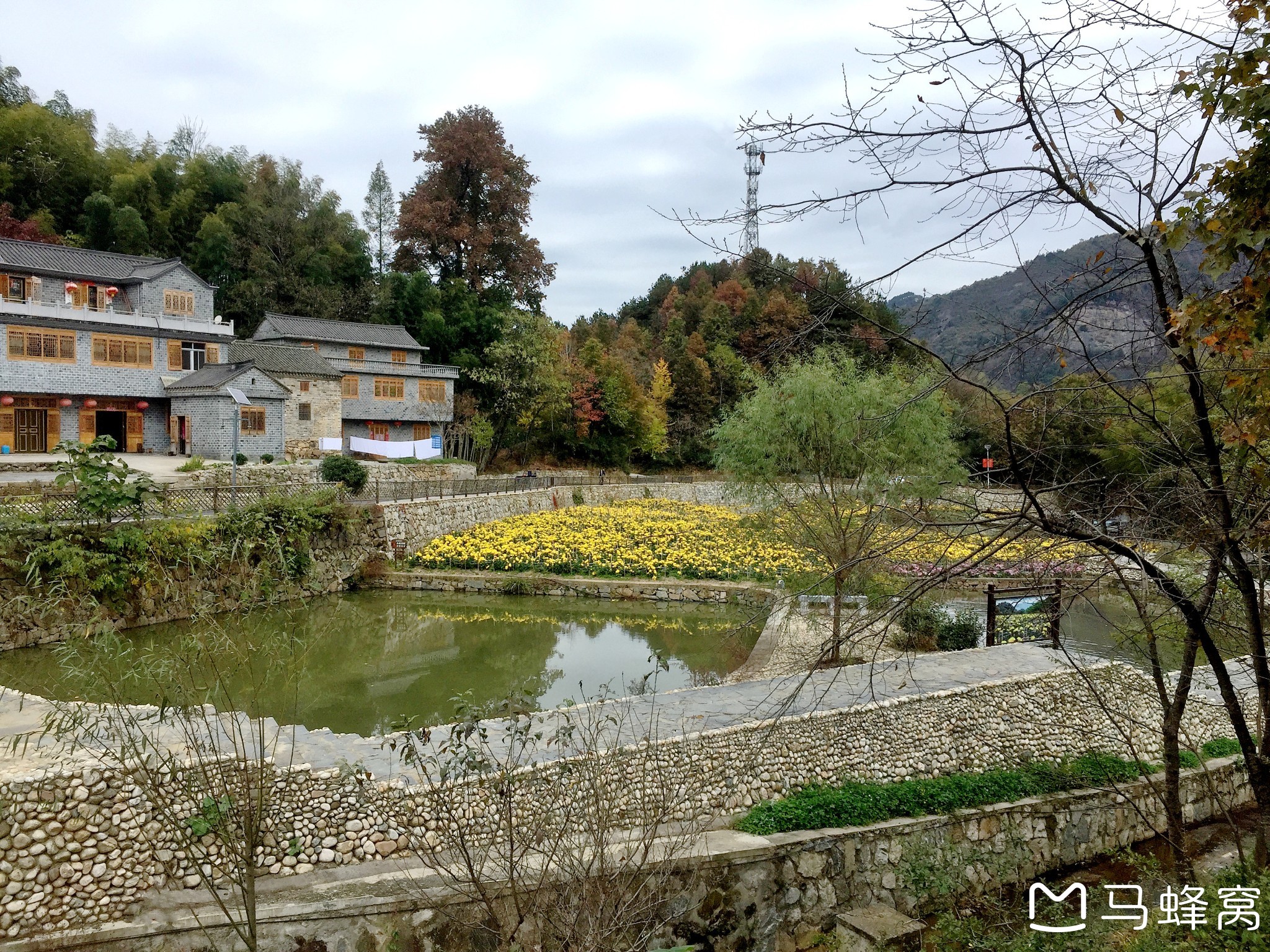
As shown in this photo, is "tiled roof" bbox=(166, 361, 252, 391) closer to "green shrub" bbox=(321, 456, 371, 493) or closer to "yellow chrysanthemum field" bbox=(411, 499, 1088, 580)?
"green shrub" bbox=(321, 456, 371, 493)

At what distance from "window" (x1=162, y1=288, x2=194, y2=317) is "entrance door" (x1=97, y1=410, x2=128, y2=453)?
3879mm

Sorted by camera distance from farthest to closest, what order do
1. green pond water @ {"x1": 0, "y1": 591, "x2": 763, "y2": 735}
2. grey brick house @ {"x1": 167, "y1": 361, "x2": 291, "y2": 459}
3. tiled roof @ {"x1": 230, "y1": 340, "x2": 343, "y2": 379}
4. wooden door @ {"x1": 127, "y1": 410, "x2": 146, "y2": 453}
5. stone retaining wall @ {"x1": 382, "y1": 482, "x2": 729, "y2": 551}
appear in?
tiled roof @ {"x1": 230, "y1": 340, "x2": 343, "y2": 379}, wooden door @ {"x1": 127, "y1": 410, "x2": 146, "y2": 453}, grey brick house @ {"x1": 167, "y1": 361, "x2": 291, "y2": 459}, stone retaining wall @ {"x1": 382, "y1": 482, "x2": 729, "y2": 551}, green pond water @ {"x1": 0, "y1": 591, "x2": 763, "y2": 735}

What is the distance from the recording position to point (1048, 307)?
4.02 m

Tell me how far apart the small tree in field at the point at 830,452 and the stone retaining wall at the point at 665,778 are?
3.65m

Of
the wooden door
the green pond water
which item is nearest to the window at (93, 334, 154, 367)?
the wooden door

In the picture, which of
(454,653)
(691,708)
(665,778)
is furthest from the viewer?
(454,653)

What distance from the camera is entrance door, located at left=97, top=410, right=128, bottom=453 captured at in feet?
88.6

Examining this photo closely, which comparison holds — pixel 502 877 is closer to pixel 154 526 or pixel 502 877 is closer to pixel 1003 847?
pixel 1003 847

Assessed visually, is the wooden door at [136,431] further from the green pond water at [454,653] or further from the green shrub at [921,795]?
the green shrub at [921,795]

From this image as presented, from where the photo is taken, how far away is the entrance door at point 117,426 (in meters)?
27.0

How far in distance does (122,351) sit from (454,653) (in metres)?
18.6

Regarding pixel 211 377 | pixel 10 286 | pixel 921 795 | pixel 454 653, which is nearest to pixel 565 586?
pixel 454 653

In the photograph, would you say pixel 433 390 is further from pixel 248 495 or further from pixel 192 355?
pixel 248 495

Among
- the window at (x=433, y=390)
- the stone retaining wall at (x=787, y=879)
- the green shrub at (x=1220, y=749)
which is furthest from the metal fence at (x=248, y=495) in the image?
the green shrub at (x=1220, y=749)
